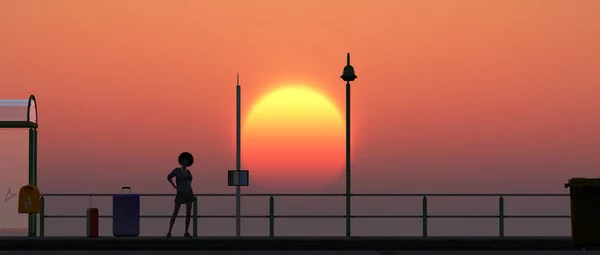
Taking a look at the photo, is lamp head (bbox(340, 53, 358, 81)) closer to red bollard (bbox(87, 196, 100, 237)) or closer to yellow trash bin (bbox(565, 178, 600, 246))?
yellow trash bin (bbox(565, 178, 600, 246))

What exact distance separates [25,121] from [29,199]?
1747mm

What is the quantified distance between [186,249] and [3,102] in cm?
574

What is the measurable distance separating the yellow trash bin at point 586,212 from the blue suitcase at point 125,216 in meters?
9.38

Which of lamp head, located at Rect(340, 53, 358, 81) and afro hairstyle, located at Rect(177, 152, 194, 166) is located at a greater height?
lamp head, located at Rect(340, 53, 358, 81)

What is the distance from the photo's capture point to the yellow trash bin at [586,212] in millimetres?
23641

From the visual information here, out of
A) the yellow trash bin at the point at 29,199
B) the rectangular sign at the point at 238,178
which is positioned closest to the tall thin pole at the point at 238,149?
the rectangular sign at the point at 238,178

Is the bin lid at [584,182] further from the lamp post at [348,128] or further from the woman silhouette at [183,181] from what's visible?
the woman silhouette at [183,181]

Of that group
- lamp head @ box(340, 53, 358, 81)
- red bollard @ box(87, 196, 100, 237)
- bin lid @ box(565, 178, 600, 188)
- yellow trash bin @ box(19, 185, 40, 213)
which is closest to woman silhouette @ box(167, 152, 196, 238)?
red bollard @ box(87, 196, 100, 237)

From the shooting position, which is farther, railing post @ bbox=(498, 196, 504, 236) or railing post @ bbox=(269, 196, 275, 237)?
railing post @ bbox=(269, 196, 275, 237)

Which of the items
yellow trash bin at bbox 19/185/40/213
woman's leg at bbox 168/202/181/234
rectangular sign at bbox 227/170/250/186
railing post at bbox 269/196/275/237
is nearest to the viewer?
woman's leg at bbox 168/202/181/234

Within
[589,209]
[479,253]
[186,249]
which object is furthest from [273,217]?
[589,209]

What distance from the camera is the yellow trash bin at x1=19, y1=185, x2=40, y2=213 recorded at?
2681cm

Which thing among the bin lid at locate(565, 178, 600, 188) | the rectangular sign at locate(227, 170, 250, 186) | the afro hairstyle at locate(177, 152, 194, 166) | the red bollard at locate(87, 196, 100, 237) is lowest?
the red bollard at locate(87, 196, 100, 237)

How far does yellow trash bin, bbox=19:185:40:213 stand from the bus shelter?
1.37 feet
